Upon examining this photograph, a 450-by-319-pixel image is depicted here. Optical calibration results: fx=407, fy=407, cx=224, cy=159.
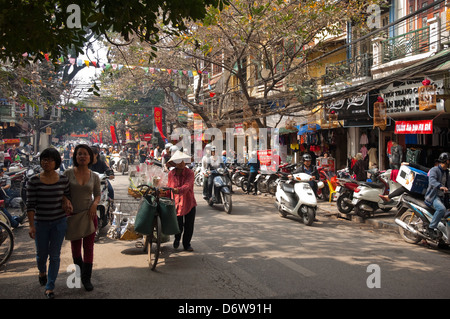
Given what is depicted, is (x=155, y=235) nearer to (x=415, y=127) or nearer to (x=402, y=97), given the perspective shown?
(x=415, y=127)

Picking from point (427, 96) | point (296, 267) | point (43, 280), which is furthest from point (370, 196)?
point (43, 280)

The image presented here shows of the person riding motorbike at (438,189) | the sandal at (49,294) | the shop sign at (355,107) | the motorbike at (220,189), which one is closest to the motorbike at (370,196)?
the person riding motorbike at (438,189)

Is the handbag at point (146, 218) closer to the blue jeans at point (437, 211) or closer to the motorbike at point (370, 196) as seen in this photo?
the blue jeans at point (437, 211)

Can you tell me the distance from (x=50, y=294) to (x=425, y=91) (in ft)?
34.6

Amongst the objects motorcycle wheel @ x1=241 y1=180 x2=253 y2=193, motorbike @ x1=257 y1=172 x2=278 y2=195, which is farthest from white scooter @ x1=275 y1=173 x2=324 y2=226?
motorcycle wheel @ x1=241 y1=180 x2=253 y2=193

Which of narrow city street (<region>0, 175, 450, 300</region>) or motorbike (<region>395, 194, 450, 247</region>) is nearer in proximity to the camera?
narrow city street (<region>0, 175, 450, 300</region>)

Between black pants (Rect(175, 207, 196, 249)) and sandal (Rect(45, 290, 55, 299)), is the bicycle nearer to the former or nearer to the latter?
black pants (Rect(175, 207, 196, 249))

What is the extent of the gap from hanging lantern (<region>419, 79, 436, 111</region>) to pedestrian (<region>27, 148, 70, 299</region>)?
9700mm

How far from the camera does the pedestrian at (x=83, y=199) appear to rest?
472 centimetres

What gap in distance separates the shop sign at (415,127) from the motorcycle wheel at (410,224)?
16.9 ft

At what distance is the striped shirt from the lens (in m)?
4.43

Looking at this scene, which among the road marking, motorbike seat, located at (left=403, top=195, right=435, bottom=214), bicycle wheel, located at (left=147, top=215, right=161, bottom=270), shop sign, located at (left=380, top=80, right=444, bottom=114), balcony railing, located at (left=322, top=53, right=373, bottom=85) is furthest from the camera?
balcony railing, located at (left=322, top=53, right=373, bottom=85)

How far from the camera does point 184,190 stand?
6332mm
